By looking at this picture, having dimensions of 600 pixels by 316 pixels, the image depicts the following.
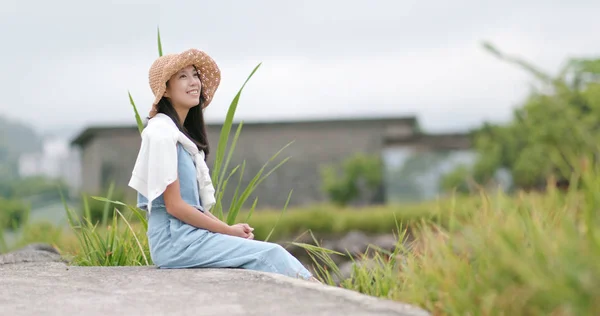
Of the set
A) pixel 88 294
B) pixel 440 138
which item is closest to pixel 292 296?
pixel 88 294

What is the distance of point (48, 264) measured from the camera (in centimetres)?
379

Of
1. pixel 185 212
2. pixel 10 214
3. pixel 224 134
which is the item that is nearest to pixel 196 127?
pixel 224 134

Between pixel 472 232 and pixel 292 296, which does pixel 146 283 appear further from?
pixel 472 232

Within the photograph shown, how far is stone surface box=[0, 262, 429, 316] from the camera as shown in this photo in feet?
7.61

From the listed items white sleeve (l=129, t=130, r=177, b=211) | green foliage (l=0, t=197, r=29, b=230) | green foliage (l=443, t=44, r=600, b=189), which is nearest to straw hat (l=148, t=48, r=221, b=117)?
white sleeve (l=129, t=130, r=177, b=211)

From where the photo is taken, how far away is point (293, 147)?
14.3 metres

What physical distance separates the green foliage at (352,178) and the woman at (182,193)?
10.0 m

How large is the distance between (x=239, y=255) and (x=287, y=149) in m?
10.9

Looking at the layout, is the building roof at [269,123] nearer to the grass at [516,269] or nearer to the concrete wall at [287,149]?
the concrete wall at [287,149]

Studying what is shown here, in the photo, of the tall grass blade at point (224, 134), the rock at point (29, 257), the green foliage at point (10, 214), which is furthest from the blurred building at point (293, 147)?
the tall grass blade at point (224, 134)

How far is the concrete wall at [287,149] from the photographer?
13.8m

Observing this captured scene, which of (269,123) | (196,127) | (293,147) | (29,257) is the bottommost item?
(293,147)

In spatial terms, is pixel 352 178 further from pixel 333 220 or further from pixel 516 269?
pixel 516 269

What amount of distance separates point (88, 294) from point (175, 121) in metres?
0.88
